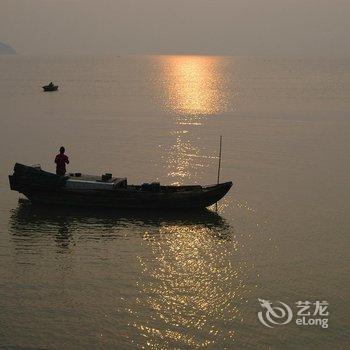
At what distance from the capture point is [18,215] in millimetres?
28750

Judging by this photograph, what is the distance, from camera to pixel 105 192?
94.8 ft

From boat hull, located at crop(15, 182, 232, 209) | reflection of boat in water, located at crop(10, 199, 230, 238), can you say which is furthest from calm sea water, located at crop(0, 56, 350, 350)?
boat hull, located at crop(15, 182, 232, 209)

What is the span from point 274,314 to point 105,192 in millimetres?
12765

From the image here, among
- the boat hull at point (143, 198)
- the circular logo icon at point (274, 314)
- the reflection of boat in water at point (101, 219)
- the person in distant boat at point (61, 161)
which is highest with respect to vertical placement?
the person in distant boat at point (61, 161)

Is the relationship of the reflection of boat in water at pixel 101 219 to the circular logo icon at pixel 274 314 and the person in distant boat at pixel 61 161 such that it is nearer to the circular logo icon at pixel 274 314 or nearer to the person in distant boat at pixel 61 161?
the person in distant boat at pixel 61 161

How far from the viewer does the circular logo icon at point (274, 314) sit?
704 inches

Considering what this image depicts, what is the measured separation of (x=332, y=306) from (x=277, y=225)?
8884 millimetres

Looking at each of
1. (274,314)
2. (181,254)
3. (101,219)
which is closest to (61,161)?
(101,219)

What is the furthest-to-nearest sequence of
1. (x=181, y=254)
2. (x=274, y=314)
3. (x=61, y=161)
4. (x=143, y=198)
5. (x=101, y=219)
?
1. (x=61, y=161)
2. (x=143, y=198)
3. (x=101, y=219)
4. (x=181, y=254)
5. (x=274, y=314)

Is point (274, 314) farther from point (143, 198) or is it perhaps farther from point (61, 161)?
point (61, 161)

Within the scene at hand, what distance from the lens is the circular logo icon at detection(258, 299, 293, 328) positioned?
17891 mm

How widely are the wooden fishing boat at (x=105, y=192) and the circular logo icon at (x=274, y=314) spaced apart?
411 inches

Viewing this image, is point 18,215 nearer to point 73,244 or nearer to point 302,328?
point 73,244

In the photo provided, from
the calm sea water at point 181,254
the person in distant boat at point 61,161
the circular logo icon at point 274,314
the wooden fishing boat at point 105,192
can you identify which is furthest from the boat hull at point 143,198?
the circular logo icon at point 274,314
